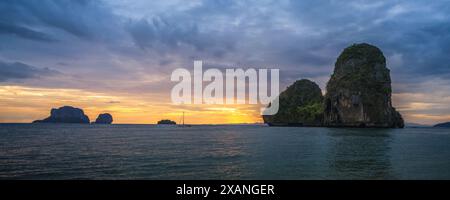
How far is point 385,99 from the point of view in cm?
19075

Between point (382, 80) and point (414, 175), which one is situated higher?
point (382, 80)

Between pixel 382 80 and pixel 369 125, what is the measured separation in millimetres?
29443

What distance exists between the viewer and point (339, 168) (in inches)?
1313

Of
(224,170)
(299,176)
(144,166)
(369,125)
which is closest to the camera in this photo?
(299,176)

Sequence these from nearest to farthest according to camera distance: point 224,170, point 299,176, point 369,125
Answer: point 299,176 → point 224,170 → point 369,125
